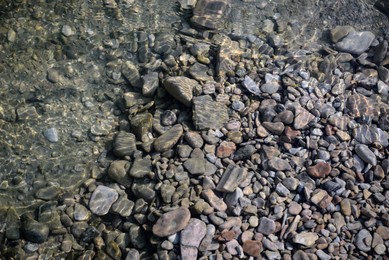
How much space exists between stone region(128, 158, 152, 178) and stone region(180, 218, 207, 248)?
2.25ft

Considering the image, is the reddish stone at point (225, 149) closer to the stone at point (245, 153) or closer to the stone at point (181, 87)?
the stone at point (245, 153)

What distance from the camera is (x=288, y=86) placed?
4566 mm

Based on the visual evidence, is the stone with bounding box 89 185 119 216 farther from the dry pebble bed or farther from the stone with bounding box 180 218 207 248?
the stone with bounding box 180 218 207 248

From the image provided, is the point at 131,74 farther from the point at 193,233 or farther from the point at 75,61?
the point at 193,233

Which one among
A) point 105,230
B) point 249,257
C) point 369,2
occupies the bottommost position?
point 105,230

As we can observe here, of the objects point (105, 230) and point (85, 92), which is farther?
point (85, 92)

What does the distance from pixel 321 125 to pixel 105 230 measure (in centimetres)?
231

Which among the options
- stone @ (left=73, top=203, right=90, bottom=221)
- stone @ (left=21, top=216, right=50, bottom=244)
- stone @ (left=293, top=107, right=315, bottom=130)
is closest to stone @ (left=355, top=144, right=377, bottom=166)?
stone @ (left=293, top=107, right=315, bottom=130)

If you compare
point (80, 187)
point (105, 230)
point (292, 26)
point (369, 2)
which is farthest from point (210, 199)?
point (369, 2)

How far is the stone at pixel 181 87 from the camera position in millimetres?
4441

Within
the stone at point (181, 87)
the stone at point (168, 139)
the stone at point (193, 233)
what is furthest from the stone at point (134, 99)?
the stone at point (193, 233)

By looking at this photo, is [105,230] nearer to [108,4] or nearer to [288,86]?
[288,86]

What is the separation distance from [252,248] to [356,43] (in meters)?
2.82

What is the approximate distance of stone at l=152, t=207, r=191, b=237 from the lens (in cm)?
369
